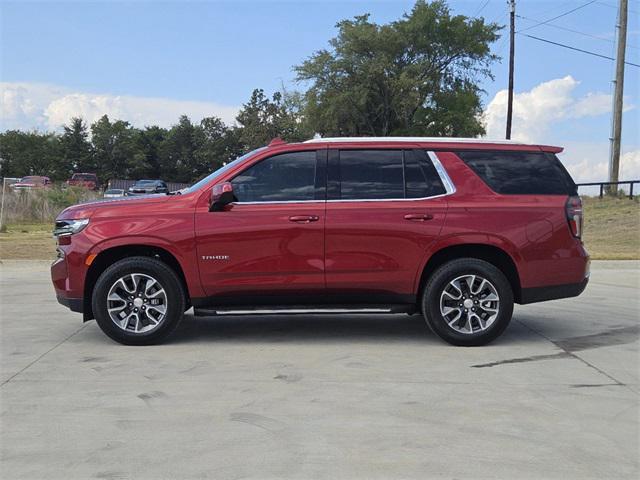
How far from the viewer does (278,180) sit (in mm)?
6352

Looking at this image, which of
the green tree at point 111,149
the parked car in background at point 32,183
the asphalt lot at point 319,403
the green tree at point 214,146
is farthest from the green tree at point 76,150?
the asphalt lot at point 319,403

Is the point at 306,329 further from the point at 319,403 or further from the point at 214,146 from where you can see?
the point at 214,146

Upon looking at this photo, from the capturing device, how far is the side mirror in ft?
20.0

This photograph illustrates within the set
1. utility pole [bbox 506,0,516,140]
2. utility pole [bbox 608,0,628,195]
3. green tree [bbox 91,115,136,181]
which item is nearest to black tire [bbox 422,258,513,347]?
utility pole [bbox 608,0,628,195]

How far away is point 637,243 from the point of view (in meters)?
19.5

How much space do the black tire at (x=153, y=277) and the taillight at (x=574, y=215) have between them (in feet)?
12.6

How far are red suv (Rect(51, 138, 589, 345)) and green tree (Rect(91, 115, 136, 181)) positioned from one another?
291 feet

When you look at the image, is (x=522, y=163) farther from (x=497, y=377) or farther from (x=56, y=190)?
(x=56, y=190)

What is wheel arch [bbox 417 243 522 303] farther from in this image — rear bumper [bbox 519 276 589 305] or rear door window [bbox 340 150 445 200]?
rear door window [bbox 340 150 445 200]

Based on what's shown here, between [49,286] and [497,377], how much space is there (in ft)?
26.4

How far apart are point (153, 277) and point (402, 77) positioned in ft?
145

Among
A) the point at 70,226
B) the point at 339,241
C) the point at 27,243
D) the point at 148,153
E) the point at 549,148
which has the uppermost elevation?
the point at 148,153

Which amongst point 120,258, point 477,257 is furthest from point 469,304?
point 120,258

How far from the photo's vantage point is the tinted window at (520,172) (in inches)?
254
